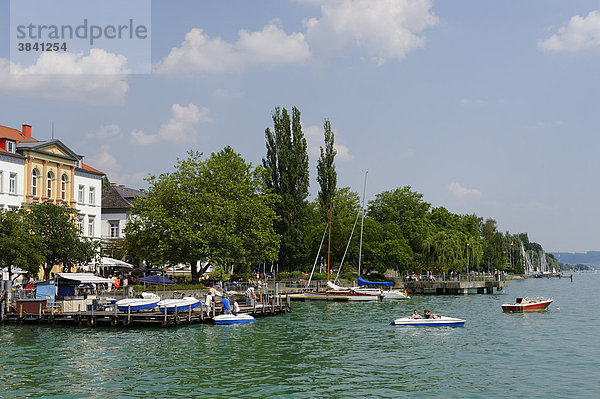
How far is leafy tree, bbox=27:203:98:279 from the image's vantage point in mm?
52781

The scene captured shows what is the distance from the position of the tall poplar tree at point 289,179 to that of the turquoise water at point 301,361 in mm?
38049

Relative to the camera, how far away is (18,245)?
→ 48688 mm

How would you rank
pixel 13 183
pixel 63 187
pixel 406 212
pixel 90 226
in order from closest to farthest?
pixel 13 183
pixel 63 187
pixel 90 226
pixel 406 212

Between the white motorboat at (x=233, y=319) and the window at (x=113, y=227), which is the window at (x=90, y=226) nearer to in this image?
the window at (x=113, y=227)

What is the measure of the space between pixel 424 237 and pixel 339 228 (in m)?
23.3

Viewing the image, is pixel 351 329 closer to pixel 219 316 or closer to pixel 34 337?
pixel 219 316

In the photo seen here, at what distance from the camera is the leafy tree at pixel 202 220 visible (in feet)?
206

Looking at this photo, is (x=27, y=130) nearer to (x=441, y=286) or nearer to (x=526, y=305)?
(x=526, y=305)

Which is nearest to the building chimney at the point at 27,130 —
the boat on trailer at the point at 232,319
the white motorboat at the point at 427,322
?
the boat on trailer at the point at 232,319

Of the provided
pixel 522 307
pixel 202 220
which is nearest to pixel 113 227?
pixel 202 220

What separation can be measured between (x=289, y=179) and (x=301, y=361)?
59.1 meters

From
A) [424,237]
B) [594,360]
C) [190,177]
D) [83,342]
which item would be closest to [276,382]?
[83,342]

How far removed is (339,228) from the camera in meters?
94.1

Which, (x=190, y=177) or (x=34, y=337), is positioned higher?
(x=190, y=177)
